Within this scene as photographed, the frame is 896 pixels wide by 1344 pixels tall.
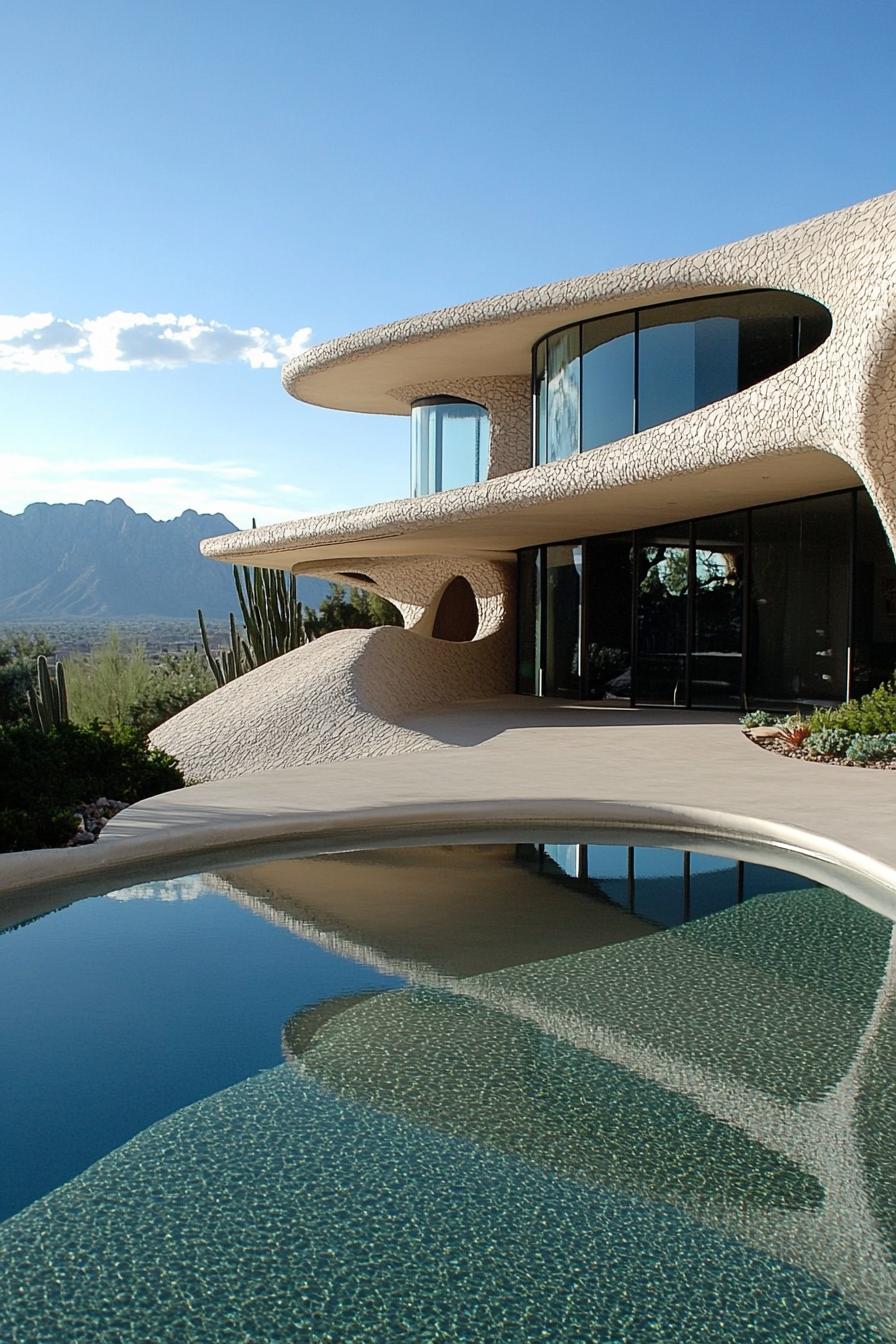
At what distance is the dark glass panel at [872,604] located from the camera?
16.5 meters

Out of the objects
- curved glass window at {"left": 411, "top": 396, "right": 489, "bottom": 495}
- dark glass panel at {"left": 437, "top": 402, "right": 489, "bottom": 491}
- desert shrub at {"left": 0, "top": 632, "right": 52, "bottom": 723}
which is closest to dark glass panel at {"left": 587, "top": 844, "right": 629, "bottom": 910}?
curved glass window at {"left": 411, "top": 396, "right": 489, "bottom": 495}

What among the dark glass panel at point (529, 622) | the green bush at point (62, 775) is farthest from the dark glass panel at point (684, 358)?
the green bush at point (62, 775)

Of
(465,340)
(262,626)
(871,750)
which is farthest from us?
(262,626)

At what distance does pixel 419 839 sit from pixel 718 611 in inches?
426

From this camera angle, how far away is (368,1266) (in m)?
3.70

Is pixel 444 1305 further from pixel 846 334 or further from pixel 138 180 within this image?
pixel 138 180

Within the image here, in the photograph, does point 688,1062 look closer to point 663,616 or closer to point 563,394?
point 663,616

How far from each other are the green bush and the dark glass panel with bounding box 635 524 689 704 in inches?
393

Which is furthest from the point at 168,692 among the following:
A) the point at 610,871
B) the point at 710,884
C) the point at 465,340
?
the point at 710,884

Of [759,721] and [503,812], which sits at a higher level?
[759,721]

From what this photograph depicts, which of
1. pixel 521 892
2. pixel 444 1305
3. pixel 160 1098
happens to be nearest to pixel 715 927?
pixel 521 892

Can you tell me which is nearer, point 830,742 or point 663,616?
point 830,742

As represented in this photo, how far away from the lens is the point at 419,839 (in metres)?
9.77

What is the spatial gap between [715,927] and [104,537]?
153019 millimetres
